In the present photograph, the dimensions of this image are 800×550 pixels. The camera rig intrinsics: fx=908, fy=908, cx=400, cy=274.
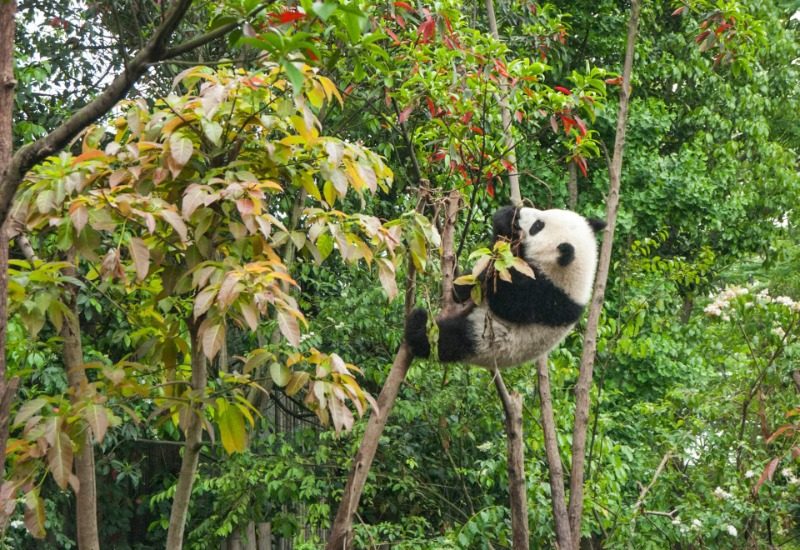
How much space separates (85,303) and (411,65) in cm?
267

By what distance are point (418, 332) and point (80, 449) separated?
1.41 meters

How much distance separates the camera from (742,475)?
16.0 ft

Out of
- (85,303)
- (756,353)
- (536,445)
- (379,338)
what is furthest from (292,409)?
(756,353)

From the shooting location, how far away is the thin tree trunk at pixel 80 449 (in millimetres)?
2590

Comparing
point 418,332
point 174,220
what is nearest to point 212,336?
point 174,220

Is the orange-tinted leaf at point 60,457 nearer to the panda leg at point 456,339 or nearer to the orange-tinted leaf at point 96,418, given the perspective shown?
the orange-tinted leaf at point 96,418

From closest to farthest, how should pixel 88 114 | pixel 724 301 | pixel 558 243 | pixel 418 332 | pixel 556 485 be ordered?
1. pixel 88 114
2. pixel 418 332
3. pixel 556 485
4. pixel 558 243
5. pixel 724 301

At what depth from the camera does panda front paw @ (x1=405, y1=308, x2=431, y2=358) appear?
133 inches

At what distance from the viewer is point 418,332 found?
3.51 meters

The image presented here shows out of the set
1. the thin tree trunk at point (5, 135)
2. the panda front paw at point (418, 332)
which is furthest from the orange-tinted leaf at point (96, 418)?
the panda front paw at point (418, 332)

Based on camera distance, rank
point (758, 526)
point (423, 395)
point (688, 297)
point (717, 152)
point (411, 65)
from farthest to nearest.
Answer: point (688, 297) < point (717, 152) < point (423, 395) < point (758, 526) < point (411, 65)

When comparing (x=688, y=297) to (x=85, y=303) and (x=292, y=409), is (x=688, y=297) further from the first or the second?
(x=85, y=303)

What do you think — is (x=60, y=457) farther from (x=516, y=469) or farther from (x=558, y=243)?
(x=558, y=243)

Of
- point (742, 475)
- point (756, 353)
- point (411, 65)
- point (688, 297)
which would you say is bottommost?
point (688, 297)
